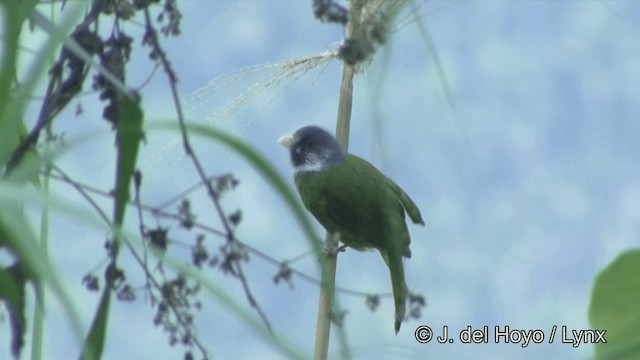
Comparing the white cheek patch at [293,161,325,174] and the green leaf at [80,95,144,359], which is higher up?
the white cheek patch at [293,161,325,174]

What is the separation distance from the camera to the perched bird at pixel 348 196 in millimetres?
1880

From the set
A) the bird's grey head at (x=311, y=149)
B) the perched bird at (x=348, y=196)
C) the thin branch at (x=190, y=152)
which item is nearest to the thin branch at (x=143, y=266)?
the thin branch at (x=190, y=152)

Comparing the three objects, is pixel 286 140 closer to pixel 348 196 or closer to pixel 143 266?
pixel 348 196

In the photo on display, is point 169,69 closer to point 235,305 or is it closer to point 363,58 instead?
point 363,58

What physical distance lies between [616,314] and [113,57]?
44 centimetres

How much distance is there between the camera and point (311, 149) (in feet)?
7.56

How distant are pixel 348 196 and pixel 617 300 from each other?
116cm

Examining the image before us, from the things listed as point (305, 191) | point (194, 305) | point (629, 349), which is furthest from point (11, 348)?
point (305, 191)

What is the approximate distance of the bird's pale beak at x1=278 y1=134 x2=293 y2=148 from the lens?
2410 mm

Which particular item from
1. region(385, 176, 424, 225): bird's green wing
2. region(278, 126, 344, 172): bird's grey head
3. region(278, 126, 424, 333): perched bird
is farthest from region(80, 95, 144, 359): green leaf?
region(278, 126, 344, 172): bird's grey head

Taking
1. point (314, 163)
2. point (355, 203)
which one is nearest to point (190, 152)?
point (355, 203)

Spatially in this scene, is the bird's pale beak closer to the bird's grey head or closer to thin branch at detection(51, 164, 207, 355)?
the bird's grey head

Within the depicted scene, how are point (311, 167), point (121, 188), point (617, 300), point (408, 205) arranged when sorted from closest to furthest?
point (121, 188)
point (617, 300)
point (408, 205)
point (311, 167)

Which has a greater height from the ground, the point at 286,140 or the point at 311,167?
the point at 286,140
